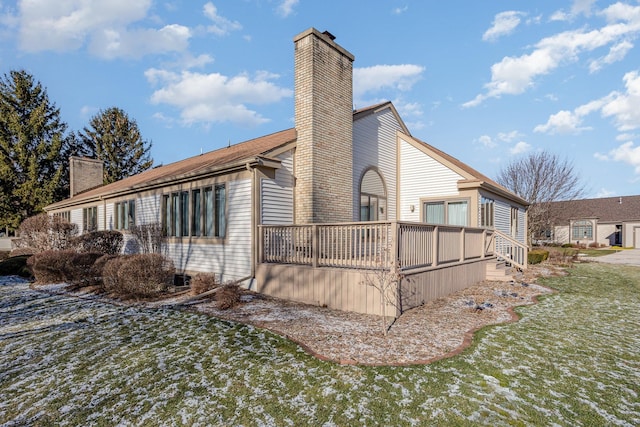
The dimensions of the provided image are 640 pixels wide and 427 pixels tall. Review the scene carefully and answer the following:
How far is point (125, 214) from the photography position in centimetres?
1427

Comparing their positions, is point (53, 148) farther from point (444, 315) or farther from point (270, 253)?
point (444, 315)

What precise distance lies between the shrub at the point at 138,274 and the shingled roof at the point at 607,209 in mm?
36591

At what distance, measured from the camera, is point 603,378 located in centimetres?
381

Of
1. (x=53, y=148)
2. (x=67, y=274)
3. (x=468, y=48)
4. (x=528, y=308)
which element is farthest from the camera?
(x=53, y=148)

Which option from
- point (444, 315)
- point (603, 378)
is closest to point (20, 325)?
point (444, 315)

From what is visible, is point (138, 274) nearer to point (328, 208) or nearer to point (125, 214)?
point (328, 208)

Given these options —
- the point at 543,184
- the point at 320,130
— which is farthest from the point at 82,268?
the point at 543,184

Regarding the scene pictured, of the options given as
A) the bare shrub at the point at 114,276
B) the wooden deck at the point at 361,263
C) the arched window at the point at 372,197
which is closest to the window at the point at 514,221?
the arched window at the point at 372,197

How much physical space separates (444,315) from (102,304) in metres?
7.56

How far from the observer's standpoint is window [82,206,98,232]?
17.0 m

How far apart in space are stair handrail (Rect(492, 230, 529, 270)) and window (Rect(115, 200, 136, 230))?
14.3 meters

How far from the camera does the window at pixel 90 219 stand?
55.7 ft

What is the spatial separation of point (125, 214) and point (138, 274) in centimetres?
774

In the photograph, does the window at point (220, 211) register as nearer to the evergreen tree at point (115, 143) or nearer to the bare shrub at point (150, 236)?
the bare shrub at point (150, 236)
